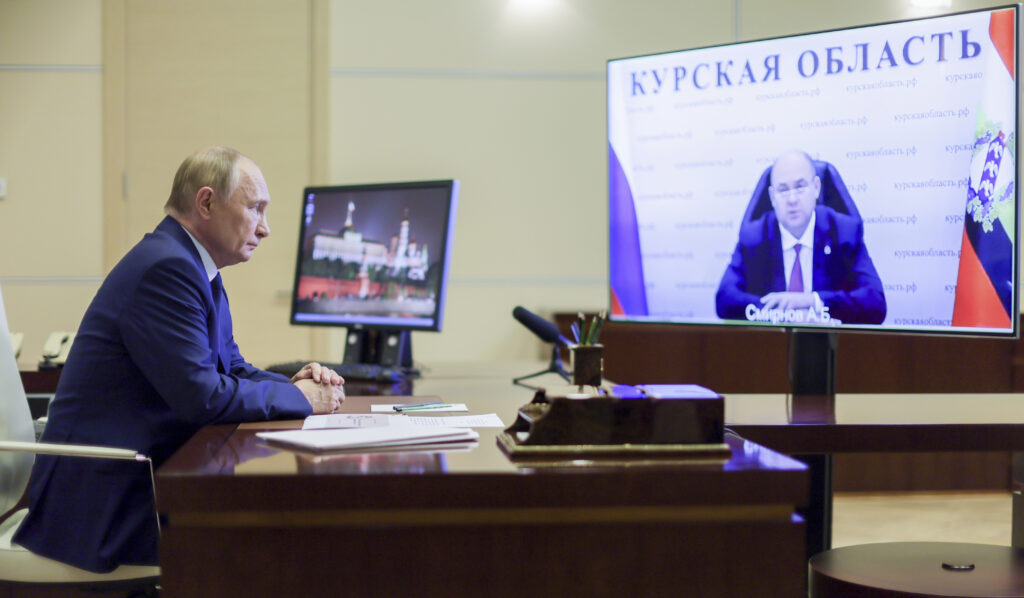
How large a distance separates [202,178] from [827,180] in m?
1.43

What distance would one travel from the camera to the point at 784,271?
240 cm

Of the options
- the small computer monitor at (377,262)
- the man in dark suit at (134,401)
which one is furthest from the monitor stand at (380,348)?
the man in dark suit at (134,401)

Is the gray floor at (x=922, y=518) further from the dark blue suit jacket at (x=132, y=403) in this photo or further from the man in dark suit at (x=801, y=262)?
the dark blue suit jacket at (x=132, y=403)

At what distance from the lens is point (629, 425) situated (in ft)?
4.50

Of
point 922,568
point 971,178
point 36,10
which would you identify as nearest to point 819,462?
point 922,568

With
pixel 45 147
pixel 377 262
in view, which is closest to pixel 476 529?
pixel 377 262

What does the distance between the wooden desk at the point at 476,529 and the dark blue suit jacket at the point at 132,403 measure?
1.31 feet

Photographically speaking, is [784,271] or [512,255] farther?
[512,255]

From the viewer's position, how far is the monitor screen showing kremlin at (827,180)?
2.14 m

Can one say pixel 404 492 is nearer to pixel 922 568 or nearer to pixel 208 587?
pixel 208 587

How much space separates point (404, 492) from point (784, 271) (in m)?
1.47

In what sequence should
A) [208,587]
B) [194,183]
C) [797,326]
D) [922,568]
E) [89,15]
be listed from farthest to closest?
[89,15], [797,326], [194,183], [922,568], [208,587]

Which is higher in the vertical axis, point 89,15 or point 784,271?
point 89,15

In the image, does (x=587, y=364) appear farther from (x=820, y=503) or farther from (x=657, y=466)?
(x=820, y=503)
